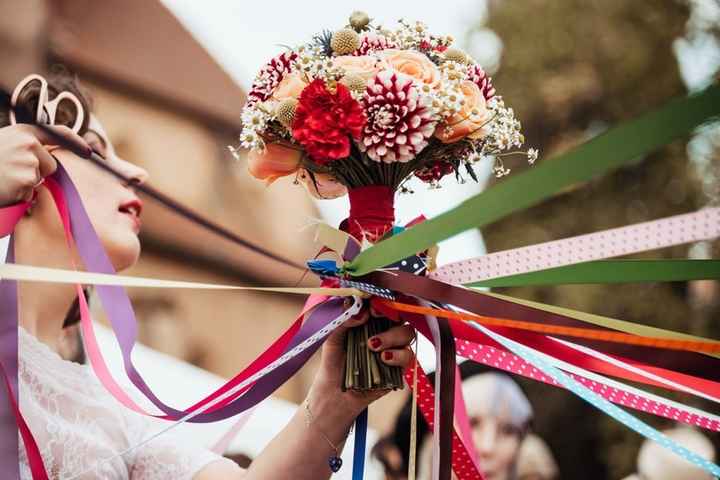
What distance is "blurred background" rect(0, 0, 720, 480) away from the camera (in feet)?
12.8

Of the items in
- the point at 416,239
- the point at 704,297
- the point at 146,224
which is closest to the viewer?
the point at 416,239

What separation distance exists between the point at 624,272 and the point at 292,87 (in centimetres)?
68

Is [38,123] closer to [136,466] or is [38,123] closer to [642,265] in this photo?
[136,466]

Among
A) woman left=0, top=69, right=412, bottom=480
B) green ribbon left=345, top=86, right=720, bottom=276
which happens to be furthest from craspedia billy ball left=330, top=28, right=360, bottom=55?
woman left=0, top=69, right=412, bottom=480

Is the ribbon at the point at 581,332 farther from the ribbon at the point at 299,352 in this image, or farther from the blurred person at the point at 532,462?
the blurred person at the point at 532,462

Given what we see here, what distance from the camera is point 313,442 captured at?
1.81m

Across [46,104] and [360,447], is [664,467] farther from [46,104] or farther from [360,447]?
[46,104]

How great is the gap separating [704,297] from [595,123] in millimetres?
1419

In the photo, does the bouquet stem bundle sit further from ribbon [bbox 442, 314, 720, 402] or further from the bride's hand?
ribbon [bbox 442, 314, 720, 402]

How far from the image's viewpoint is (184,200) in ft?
13.4

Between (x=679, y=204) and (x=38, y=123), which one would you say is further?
(x=679, y=204)

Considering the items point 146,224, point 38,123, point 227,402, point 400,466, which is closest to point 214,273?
point 146,224

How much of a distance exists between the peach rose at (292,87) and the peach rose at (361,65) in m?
0.07

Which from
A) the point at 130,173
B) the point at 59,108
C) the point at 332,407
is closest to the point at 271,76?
the point at 332,407
